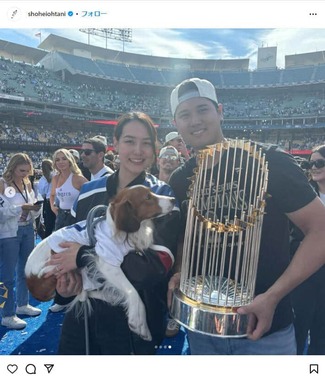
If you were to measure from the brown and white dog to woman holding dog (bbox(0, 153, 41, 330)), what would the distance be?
1.95 meters

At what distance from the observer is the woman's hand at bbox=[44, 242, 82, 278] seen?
4.72 feet

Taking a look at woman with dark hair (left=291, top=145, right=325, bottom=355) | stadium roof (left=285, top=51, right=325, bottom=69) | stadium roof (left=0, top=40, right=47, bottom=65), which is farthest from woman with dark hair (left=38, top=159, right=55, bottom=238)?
stadium roof (left=285, top=51, right=325, bottom=69)

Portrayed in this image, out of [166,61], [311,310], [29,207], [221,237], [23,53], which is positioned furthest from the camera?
[166,61]

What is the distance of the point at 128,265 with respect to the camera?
141cm

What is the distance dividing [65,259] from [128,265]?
0.31 meters

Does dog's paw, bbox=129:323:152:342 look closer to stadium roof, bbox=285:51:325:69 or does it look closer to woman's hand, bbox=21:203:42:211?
woman's hand, bbox=21:203:42:211

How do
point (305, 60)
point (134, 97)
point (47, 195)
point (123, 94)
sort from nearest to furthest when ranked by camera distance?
point (47, 195), point (123, 94), point (134, 97), point (305, 60)

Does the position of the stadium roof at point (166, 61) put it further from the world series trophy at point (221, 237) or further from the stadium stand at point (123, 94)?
the world series trophy at point (221, 237)

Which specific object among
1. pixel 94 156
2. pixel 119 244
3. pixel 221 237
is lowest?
pixel 119 244

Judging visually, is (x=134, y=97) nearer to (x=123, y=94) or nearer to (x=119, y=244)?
(x=123, y=94)

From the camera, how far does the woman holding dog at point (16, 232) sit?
Result: 3180mm

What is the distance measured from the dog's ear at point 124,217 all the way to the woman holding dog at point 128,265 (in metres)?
0.11

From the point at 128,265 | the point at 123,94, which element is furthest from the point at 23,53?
the point at 128,265
